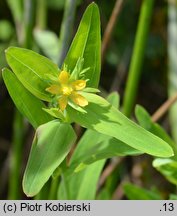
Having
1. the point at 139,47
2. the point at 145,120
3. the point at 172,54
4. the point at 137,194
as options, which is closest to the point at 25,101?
the point at 145,120

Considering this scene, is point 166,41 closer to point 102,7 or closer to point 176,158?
point 102,7

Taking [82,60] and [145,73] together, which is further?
[145,73]

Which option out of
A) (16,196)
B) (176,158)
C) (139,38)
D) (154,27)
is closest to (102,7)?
(154,27)

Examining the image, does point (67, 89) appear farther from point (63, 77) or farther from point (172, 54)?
point (172, 54)

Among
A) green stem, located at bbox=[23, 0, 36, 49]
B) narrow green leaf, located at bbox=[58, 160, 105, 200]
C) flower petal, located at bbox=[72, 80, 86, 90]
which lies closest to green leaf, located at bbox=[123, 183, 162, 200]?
narrow green leaf, located at bbox=[58, 160, 105, 200]

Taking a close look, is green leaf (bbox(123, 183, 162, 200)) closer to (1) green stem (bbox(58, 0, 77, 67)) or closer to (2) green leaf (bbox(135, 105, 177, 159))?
(2) green leaf (bbox(135, 105, 177, 159))
